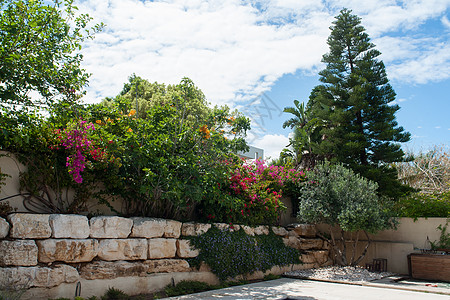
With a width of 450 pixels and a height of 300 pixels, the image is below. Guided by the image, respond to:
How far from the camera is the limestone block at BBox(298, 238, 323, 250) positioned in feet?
27.5

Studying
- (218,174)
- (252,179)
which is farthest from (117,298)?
(252,179)

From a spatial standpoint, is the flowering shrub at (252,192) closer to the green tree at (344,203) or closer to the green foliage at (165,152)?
the green foliage at (165,152)

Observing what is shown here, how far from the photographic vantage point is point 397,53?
7.82 metres

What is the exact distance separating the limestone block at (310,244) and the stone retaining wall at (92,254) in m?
2.85

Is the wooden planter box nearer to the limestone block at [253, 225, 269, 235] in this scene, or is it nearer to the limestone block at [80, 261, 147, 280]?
the limestone block at [253, 225, 269, 235]

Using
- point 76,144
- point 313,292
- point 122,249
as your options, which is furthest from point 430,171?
point 76,144

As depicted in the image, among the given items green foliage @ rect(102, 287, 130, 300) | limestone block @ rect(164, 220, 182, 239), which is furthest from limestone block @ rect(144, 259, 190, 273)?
green foliage @ rect(102, 287, 130, 300)

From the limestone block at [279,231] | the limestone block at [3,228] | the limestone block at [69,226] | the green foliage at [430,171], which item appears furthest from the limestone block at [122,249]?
the green foliage at [430,171]

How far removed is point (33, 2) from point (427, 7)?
6.75 metres

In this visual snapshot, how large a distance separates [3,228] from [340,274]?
6120mm

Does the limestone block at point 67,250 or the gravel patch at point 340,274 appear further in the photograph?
the gravel patch at point 340,274

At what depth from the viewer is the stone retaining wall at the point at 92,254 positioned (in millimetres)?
4188

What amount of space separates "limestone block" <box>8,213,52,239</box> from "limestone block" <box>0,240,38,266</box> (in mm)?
89

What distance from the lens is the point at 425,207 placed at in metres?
8.30
